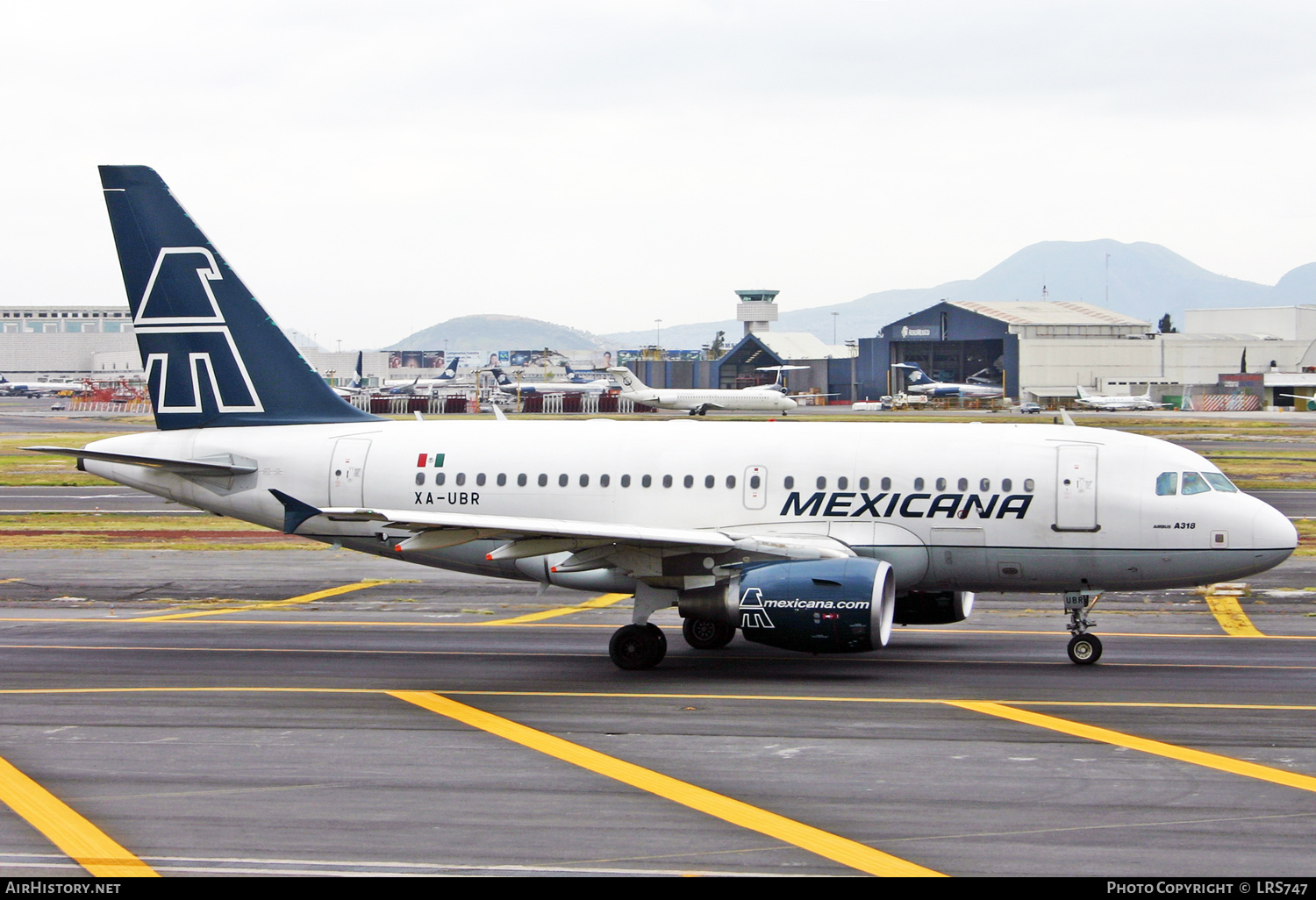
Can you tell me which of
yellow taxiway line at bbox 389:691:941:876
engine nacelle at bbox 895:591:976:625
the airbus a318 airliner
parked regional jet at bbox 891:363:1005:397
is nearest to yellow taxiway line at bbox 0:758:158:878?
yellow taxiway line at bbox 389:691:941:876

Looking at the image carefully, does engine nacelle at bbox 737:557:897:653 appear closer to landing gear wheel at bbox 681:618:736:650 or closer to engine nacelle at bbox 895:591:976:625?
engine nacelle at bbox 895:591:976:625

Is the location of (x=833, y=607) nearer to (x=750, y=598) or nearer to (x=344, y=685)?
(x=750, y=598)

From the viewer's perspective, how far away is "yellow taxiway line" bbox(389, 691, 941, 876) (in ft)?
40.8

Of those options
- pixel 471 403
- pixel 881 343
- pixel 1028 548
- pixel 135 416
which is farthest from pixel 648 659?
pixel 881 343

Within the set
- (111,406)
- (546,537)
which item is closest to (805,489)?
(546,537)

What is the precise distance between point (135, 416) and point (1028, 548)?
379 feet

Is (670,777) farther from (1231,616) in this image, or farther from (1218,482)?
(1231,616)

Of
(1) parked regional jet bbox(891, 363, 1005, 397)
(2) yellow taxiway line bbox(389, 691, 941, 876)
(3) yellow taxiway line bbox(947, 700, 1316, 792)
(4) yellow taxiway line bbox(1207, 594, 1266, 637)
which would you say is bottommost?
(2) yellow taxiway line bbox(389, 691, 941, 876)

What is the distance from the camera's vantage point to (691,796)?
14.6 metres

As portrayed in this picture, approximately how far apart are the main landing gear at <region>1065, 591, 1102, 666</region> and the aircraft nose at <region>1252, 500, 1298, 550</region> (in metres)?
2.76

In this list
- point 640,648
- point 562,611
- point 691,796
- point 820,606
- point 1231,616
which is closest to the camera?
point 691,796

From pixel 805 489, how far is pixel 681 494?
88.3 inches

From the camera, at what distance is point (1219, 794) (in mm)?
14398

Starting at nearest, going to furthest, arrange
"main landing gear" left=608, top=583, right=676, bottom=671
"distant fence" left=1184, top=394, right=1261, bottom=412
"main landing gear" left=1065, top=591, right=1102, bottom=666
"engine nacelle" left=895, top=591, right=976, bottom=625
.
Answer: "main landing gear" left=608, top=583, right=676, bottom=671
"main landing gear" left=1065, top=591, right=1102, bottom=666
"engine nacelle" left=895, top=591, right=976, bottom=625
"distant fence" left=1184, top=394, right=1261, bottom=412
